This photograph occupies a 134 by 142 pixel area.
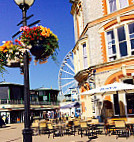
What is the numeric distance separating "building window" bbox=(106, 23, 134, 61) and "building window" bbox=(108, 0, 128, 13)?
1559mm

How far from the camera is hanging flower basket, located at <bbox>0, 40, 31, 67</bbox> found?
531 centimetres

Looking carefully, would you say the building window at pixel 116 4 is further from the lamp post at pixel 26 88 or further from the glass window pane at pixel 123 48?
the lamp post at pixel 26 88

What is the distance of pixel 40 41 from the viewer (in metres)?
5.46

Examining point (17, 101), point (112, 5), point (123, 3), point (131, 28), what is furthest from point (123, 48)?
point (17, 101)

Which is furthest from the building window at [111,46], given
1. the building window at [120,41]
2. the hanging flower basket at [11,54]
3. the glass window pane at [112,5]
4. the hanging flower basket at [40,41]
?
the hanging flower basket at [11,54]

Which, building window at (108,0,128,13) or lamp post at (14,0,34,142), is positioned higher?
building window at (108,0,128,13)

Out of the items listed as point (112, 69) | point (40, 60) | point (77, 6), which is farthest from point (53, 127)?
point (77, 6)

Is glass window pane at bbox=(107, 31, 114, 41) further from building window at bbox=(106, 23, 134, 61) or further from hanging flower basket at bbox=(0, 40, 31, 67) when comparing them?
hanging flower basket at bbox=(0, 40, 31, 67)

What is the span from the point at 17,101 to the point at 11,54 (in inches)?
1235

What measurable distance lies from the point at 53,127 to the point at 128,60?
6.24 metres

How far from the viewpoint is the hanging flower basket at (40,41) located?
17.2 feet

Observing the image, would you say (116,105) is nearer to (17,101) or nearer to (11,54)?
(11,54)

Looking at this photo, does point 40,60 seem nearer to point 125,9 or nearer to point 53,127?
point 53,127

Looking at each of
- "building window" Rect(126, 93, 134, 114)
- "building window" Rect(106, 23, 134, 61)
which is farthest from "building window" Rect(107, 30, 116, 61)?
"building window" Rect(126, 93, 134, 114)
